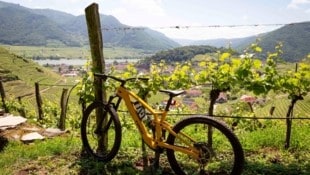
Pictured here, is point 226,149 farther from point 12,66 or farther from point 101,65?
point 12,66

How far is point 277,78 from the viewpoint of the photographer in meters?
6.55

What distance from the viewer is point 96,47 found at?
6512 mm

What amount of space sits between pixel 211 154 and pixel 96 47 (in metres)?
2.82

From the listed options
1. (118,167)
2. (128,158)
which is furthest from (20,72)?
(118,167)

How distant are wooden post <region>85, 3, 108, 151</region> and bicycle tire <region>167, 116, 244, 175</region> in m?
1.50

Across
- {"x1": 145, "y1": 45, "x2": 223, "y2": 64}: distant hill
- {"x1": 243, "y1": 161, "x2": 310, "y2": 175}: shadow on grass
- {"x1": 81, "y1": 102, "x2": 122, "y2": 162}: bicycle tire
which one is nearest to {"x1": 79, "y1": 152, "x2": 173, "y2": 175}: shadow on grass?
{"x1": 81, "y1": 102, "x2": 122, "y2": 162}: bicycle tire

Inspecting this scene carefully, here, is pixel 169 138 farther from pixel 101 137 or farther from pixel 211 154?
pixel 101 137

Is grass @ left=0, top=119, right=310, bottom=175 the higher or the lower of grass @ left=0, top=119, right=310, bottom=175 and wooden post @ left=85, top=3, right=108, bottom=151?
the lower

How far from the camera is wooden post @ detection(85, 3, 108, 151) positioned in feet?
21.1

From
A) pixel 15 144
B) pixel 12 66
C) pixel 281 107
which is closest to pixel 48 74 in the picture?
pixel 12 66

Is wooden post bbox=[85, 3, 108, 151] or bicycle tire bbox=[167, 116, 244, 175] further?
wooden post bbox=[85, 3, 108, 151]

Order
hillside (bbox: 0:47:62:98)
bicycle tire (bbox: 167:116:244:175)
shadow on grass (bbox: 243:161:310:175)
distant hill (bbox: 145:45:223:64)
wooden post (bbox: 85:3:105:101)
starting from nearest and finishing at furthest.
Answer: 1. bicycle tire (bbox: 167:116:244:175)
2. shadow on grass (bbox: 243:161:310:175)
3. wooden post (bbox: 85:3:105:101)
4. hillside (bbox: 0:47:62:98)
5. distant hill (bbox: 145:45:223:64)

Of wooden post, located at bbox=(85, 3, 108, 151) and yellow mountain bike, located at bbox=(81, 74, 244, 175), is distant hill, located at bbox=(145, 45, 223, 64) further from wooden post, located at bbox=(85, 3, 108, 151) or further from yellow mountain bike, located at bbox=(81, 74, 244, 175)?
yellow mountain bike, located at bbox=(81, 74, 244, 175)

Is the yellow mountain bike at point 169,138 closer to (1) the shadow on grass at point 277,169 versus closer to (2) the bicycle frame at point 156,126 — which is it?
(2) the bicycle frame at point 156,126
